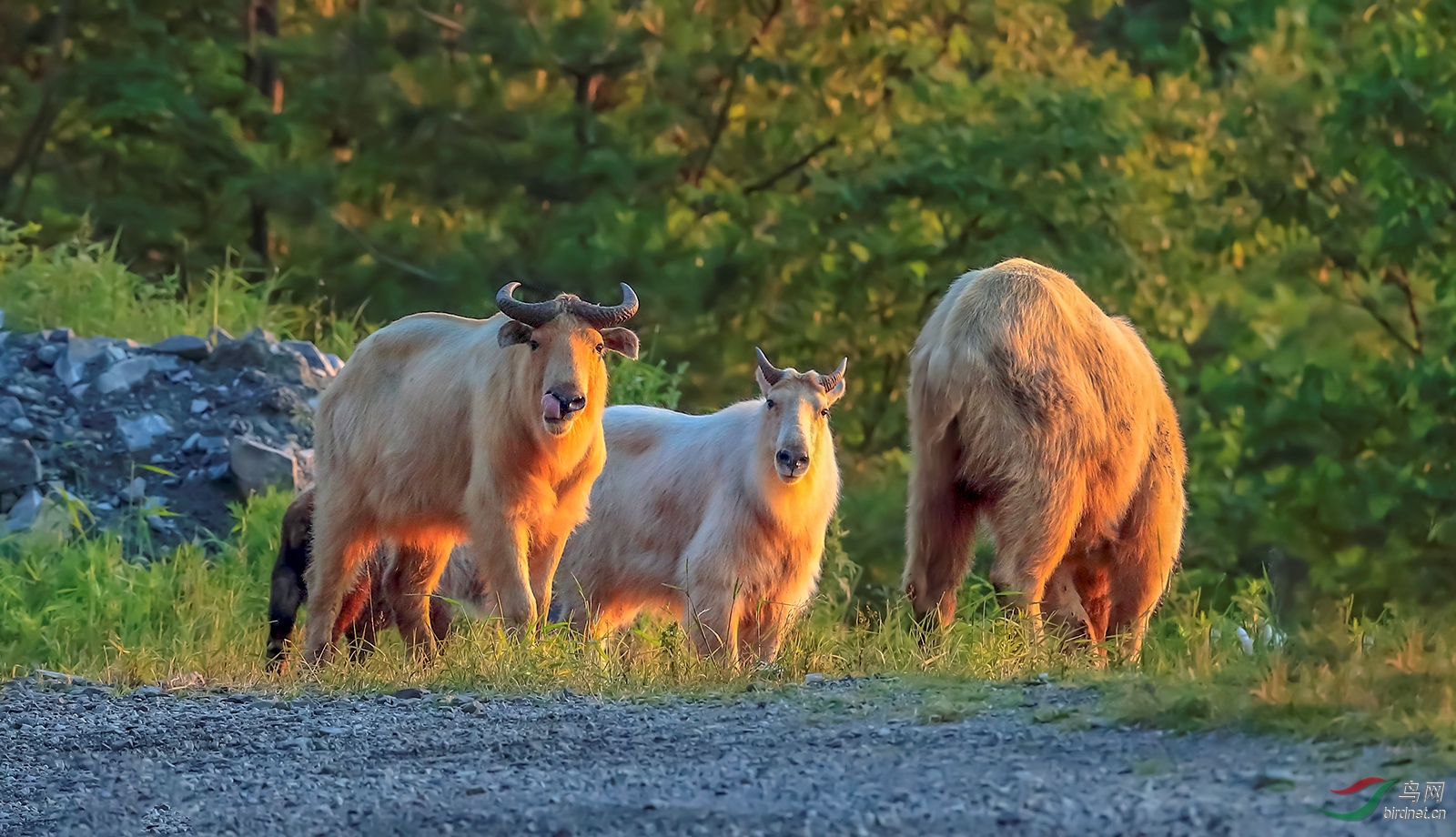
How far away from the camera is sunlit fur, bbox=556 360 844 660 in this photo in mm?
8266

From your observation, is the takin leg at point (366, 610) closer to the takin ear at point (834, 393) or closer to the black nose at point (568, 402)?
the black nose at point (568, 402)

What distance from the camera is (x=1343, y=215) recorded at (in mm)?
20000

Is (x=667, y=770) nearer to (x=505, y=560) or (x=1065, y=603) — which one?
(x=505, y=560)

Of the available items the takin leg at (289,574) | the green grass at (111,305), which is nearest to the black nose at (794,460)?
the takin leg at (289,574)

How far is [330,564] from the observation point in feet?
28.8

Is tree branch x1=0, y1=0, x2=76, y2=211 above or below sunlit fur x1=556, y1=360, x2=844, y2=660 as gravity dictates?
above

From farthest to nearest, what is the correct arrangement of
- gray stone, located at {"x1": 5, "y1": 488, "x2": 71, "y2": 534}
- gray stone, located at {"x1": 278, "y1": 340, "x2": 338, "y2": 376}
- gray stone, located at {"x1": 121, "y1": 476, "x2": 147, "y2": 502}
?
1. gray stone, located at {"x1": 278, "y1": 340, "x2": 338, "y2": 376}
2. gray stone, located at {"x1": 121, "y1": 476, "x2": 147, "y2": 502}
3. gray stone, located at {"x1": 5, "y1": 488, "x2": 71, "y2": 534}

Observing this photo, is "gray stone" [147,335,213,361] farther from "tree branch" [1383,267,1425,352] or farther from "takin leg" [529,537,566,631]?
"tree branch" [1383,267,1425,352]

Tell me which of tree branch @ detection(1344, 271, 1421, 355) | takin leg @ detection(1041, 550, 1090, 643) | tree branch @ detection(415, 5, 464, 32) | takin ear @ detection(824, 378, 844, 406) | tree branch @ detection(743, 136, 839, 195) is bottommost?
takin leg @ detection(1041, 550, 1090, 643)

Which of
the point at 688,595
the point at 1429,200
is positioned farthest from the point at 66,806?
the point at 1429,200

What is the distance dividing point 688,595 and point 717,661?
76cm

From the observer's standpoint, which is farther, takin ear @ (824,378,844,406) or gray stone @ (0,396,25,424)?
gray stone @ (0,396,25,424)

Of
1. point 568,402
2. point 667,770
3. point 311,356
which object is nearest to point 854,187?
point 311,356

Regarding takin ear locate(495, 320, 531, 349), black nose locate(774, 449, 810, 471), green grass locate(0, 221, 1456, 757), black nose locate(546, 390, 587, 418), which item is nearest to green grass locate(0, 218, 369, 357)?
green grass locate(0, 221, 1456, 757)
